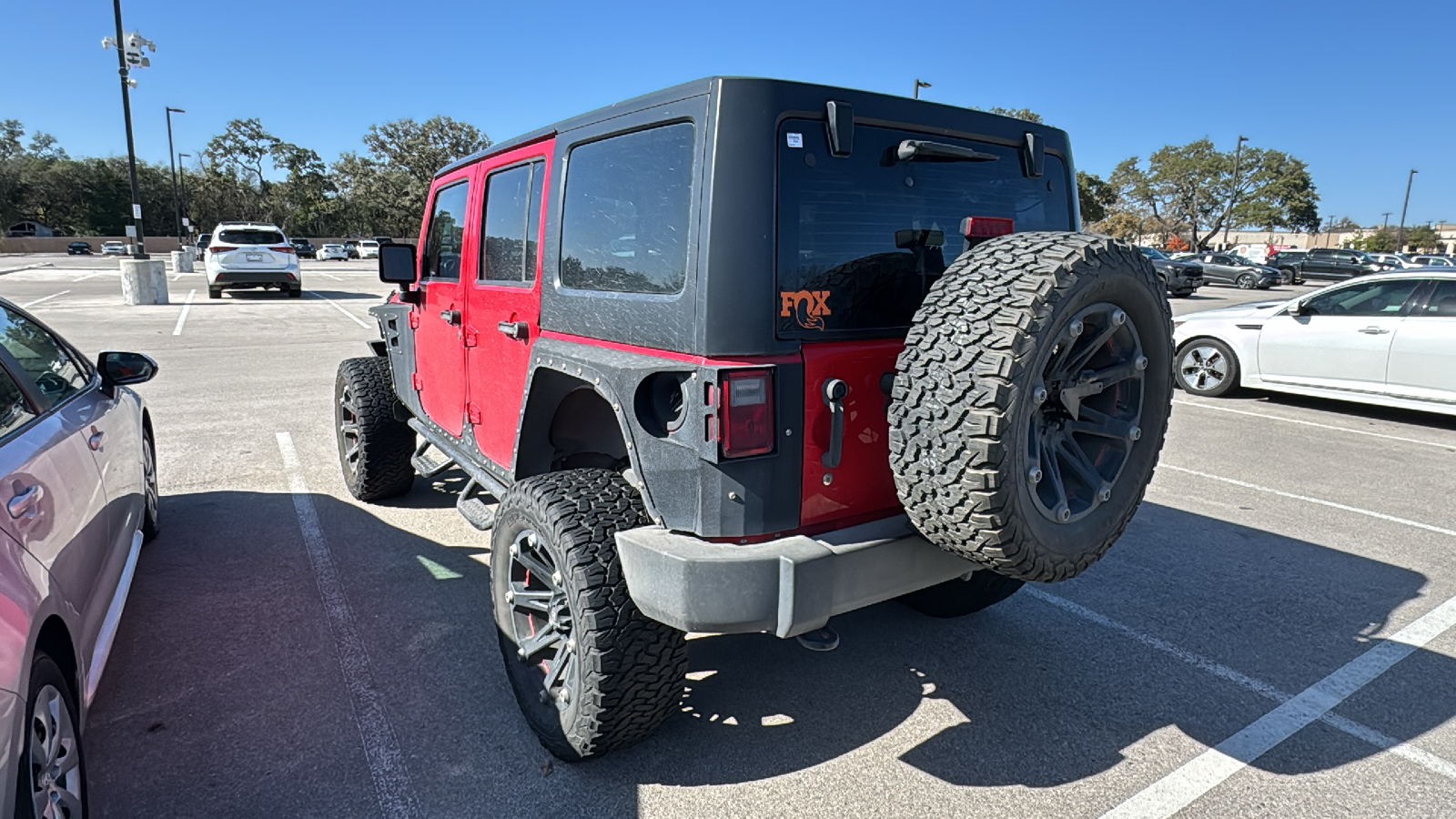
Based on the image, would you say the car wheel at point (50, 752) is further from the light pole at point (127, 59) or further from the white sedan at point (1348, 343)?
the light pole at point (127, 59)

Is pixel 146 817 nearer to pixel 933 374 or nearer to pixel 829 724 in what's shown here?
pixel 829 724

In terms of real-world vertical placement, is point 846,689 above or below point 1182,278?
below

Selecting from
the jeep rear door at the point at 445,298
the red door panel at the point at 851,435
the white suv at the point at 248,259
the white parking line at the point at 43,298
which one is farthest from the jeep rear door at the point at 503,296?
the white suv at the point at 248,259

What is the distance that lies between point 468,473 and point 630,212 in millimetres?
2145

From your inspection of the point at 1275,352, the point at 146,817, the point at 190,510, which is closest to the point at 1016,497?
the point at 146,817

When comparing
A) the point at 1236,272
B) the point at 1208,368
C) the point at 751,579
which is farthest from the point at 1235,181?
the point at 751,579

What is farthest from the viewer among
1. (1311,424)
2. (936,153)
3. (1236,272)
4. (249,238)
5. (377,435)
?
(1236,272)

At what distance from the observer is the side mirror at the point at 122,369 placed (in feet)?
11.8

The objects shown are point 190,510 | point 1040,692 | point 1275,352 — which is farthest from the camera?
point 1275,352

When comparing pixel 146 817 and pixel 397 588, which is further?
pixel 397 588

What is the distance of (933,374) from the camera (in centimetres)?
216

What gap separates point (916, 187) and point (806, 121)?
1.60ft

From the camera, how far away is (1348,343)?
809 cm

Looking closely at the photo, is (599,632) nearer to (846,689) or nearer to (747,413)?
(747,413)
